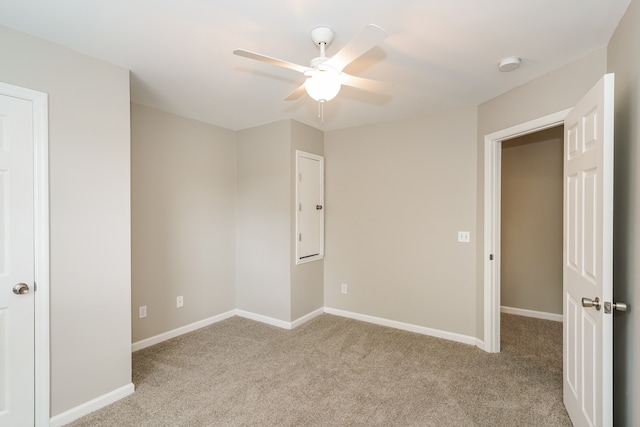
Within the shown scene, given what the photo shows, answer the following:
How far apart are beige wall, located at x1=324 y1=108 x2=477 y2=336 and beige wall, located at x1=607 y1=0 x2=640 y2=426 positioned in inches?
55.9

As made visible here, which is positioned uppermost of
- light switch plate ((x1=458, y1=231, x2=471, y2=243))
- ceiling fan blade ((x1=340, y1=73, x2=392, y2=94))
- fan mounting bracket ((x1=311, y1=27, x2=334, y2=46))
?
fan mounting bracket ((x1=311, y1=27, x2=334, y2=46))

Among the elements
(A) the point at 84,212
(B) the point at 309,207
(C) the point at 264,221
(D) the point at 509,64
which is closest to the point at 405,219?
(B) the point at 309,207

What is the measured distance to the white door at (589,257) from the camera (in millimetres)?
1534

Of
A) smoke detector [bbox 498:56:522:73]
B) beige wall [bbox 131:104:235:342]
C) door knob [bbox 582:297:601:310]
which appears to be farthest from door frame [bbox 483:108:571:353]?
beige wall [bbox 131:104:235:342]

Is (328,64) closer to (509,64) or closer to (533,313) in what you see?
(509,64)

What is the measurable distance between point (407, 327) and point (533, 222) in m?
2.14

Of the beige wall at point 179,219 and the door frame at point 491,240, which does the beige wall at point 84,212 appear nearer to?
the beige wall at point 179,219

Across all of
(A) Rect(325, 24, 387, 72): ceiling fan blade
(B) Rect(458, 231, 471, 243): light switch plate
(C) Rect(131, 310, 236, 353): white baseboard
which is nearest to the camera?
(A) Rect(325, 24, 387, 72): ceiling fan blade

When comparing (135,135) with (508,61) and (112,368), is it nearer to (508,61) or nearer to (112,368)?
(112,368)

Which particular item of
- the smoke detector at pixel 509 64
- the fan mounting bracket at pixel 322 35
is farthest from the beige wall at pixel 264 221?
the smoke detector at pixel 509 64

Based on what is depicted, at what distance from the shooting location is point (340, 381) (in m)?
A: 2.56

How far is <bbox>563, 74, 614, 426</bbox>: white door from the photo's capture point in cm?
153

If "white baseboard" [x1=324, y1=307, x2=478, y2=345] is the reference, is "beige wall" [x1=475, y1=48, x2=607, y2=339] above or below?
above

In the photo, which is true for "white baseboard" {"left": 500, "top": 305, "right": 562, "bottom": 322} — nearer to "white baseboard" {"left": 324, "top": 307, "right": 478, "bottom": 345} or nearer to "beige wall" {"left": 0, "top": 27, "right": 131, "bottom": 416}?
"white baseboard" {"left": 324, "top": 307, "right": 478, "bottom": 345}
